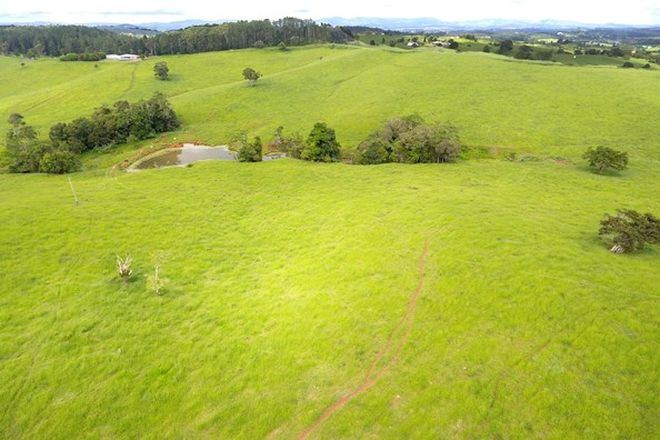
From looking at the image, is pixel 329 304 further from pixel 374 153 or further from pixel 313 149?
pixel 313 149

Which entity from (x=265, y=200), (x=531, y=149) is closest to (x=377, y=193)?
(x=265, y=200)

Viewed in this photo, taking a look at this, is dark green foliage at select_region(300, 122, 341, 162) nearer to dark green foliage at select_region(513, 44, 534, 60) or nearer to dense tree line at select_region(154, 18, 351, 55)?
dark green foliage at select_region(513, 44, 534, 60)

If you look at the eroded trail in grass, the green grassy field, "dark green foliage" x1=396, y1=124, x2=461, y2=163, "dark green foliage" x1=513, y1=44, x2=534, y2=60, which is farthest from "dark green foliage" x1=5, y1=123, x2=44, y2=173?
"dark green foliage" x1=513, y1=44, x2=534, y2=60

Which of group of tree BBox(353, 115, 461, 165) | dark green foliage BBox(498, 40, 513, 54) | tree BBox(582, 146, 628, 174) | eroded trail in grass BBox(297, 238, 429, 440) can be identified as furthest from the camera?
dark green foliage BBox(498, 40, 513, 54)

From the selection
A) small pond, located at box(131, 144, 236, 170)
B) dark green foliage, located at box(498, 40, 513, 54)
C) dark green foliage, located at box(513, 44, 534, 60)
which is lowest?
small pond, located at box(131, 144, 236, 170)

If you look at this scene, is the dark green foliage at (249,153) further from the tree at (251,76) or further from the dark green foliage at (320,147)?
the tree at (251,76)

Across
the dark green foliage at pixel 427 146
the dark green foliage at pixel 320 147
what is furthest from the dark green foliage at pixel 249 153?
the dark green foliage at pixel 427 146
